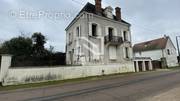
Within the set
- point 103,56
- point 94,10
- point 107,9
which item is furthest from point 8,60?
point 107,9

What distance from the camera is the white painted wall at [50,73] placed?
1166cm

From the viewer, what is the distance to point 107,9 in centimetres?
2008

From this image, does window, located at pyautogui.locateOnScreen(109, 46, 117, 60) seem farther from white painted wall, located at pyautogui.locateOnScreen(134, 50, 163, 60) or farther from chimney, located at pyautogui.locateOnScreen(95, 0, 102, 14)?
white painted wall, located at pyautogui.locateOnScreen(134, 50, 163, 60)

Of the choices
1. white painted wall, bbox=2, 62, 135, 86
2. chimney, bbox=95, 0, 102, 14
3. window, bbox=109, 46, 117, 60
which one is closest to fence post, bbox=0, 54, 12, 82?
white painted wall, bbox=2, 62, 135, 86

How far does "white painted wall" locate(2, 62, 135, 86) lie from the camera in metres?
11.7

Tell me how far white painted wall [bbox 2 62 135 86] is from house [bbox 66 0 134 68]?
1.19m

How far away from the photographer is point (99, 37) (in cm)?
1827

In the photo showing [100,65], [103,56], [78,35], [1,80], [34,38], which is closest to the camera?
[1,80]

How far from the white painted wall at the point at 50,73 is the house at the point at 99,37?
1.19 metres

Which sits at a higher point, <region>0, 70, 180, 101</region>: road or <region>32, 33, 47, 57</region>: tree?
<region>32, 33, 47, 57</region>: tree

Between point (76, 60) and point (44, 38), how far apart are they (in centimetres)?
976

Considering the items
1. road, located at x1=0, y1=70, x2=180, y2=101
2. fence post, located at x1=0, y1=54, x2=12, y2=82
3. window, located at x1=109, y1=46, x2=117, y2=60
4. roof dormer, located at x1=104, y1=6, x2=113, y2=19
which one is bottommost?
road, located at x1=0, y1=70, x2=180, y2=101

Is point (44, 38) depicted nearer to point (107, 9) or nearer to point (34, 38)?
point (34, 38)

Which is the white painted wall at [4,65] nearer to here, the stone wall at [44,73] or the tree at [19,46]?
the stone wall at [44,73]
